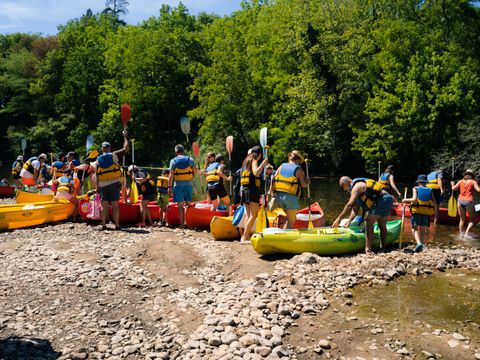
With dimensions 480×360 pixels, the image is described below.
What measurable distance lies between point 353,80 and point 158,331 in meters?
24.8

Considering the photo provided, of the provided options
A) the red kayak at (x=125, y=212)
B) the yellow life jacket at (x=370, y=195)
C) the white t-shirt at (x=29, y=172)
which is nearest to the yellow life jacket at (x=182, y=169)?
the red kayak at (x=125, y=212)

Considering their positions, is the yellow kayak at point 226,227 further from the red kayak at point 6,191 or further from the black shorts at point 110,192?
the red kayak at point 6,191

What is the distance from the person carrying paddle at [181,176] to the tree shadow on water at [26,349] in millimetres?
5217

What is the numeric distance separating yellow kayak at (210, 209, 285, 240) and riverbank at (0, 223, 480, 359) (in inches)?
15.6

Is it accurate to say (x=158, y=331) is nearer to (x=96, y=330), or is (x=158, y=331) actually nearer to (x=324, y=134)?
(x=96, y=330)

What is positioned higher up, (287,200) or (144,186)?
(144,186)

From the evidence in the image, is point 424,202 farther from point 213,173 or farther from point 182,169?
point 182,169

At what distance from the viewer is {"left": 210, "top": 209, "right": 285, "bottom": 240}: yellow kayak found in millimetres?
9570

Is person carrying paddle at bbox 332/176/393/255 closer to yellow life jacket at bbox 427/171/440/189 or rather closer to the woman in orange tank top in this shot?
the woman in orange tank top

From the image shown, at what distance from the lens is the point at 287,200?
8336mm

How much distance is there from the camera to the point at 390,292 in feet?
21.8

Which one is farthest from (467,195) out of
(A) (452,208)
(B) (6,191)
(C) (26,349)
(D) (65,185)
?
(B) (6,191)

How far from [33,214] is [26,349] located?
20.9 ft

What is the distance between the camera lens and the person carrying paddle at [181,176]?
33.5 feet
